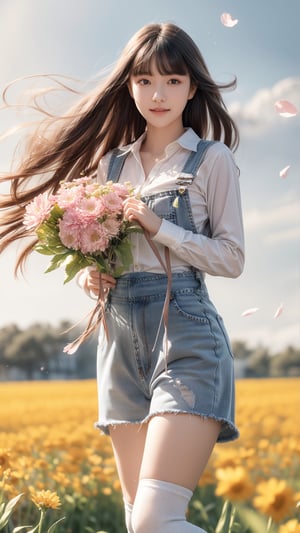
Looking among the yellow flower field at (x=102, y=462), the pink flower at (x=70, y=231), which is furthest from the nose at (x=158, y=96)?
the yellow flower field at (x=102, y=462)

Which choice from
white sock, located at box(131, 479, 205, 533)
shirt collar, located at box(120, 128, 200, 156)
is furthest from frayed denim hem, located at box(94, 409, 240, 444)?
shirt collar, located at box(120, 128, 200, 156)

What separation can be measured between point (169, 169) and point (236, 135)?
421mm

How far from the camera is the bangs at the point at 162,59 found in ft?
10.5

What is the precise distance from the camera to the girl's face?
10.5 feet

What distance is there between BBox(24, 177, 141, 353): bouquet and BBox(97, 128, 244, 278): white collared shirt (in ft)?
0.32

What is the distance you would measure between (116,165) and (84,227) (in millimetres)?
487

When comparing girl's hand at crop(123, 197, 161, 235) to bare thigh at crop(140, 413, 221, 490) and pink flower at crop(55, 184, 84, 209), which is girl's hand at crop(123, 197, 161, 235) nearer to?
pink flower at crop(55, 184, 84, 209)

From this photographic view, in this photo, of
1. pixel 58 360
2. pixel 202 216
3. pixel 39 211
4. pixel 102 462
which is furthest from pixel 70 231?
pixel 58 360

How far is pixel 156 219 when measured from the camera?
Answer: 9.82 ft

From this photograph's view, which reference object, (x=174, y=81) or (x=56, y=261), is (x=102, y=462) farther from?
(x=174, y=81)

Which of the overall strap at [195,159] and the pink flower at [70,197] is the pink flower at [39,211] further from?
the overall strap at [195,159]

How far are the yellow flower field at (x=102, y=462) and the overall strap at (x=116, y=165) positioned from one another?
1042mm

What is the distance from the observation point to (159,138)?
132 inches

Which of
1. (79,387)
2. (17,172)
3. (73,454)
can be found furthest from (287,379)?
(17,172)
